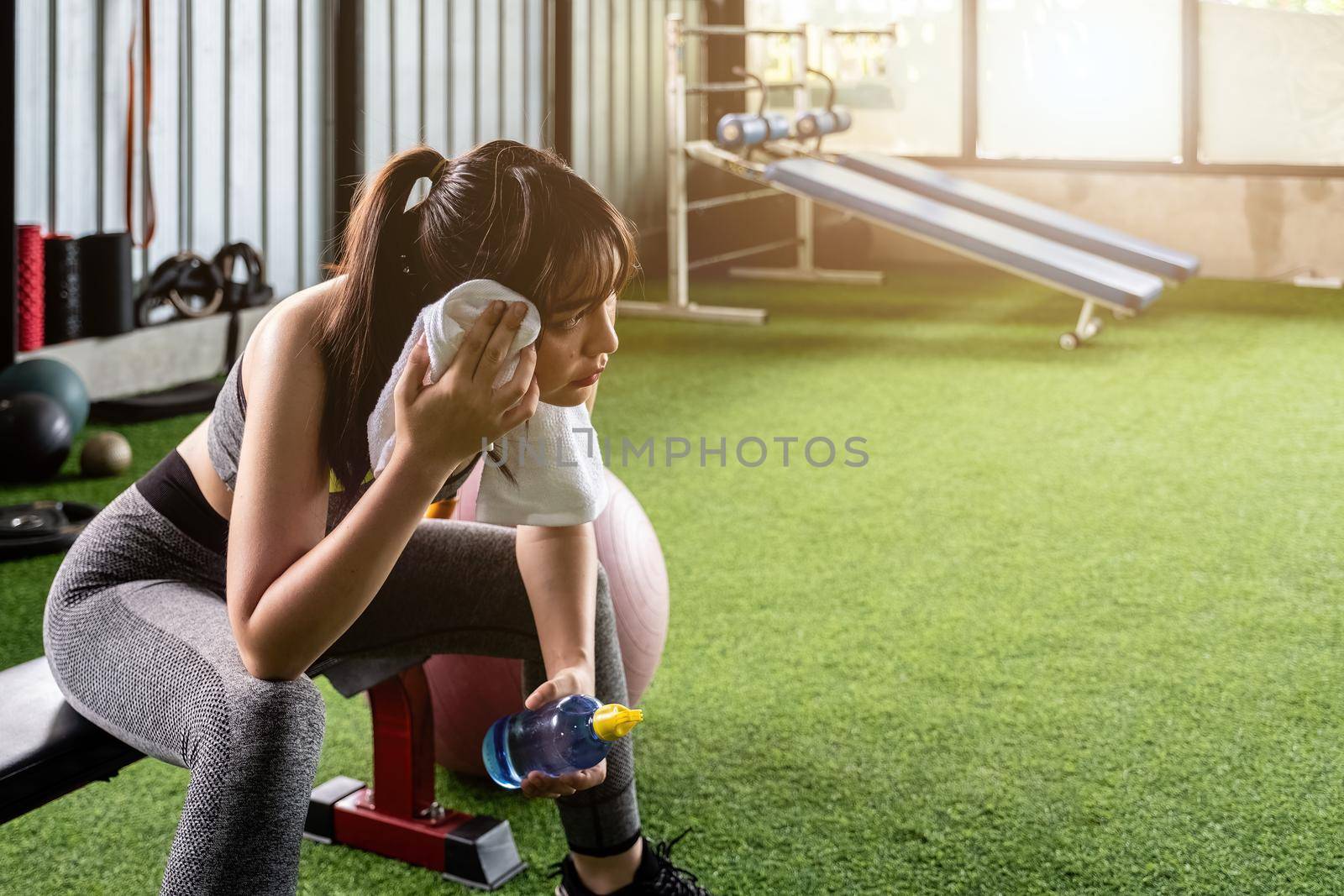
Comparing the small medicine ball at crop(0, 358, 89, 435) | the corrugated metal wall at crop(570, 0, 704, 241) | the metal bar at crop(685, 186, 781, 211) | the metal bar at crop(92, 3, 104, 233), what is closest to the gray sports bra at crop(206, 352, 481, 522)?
the small medicine ball at crop(0, 358, 89, 435)

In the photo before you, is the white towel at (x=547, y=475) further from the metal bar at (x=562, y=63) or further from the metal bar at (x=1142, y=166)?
the metal bar at (x=1142, y=166)

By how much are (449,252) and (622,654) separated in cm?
71

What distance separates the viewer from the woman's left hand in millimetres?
1152

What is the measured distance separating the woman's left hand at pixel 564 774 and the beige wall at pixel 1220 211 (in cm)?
568

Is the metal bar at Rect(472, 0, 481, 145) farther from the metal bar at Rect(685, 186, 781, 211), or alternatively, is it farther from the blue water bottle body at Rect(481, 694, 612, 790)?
the blue water bottle body at Rect(481, 694, 612, 790)

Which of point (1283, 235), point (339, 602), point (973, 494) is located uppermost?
point (1283, 235)

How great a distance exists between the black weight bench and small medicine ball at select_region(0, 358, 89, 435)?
2.17 metres

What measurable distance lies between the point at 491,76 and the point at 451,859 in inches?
174

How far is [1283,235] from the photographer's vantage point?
6137mm

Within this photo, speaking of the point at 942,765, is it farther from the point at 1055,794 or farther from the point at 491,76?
the point at 491,76

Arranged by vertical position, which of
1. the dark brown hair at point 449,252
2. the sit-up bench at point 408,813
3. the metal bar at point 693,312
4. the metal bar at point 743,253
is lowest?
the sit-up bench at point 408,813

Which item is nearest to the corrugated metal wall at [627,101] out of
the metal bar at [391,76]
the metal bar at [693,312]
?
the metal bar at [693,312]

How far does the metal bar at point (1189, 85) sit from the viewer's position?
6250 millimetres

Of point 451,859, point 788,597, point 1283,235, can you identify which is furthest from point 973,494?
point 1283,235
